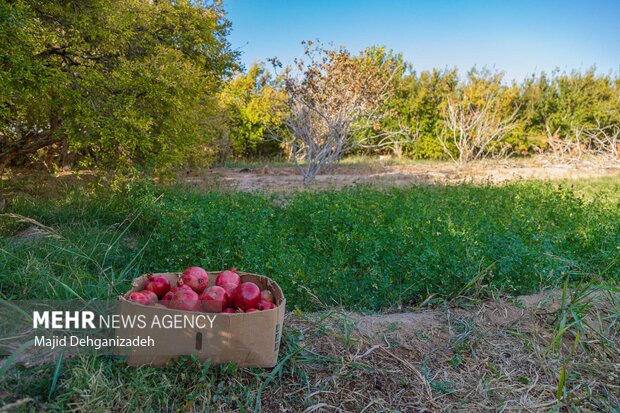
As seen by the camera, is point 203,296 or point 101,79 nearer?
point 203,296

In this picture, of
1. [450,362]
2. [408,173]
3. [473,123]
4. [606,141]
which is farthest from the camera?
[606,141]

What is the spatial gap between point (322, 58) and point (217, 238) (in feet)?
24.6

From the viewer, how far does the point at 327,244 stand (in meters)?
4.67

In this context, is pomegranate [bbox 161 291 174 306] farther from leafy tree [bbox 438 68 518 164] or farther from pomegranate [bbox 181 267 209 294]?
leafy tree [bbox 438 68 518 164]

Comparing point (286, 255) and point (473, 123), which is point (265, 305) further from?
point (473, 123)

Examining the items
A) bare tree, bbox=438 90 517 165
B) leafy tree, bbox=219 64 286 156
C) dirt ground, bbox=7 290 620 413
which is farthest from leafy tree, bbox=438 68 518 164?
dirt ground, bbox=7 290 620 413

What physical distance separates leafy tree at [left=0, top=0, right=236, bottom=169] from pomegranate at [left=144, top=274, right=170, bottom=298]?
3.94 m

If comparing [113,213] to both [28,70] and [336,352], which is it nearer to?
[28,70]

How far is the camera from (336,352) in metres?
2.33

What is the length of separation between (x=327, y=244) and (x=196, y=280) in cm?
247

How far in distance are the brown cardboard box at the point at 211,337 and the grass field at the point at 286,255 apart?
66mm

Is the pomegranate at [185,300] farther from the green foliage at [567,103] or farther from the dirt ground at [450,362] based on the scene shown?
the green foliage at [567,103]

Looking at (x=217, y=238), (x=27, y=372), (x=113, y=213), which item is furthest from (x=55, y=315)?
(x=113, y=213)

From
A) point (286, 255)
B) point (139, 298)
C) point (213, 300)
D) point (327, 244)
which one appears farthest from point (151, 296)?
point (327, 244)
